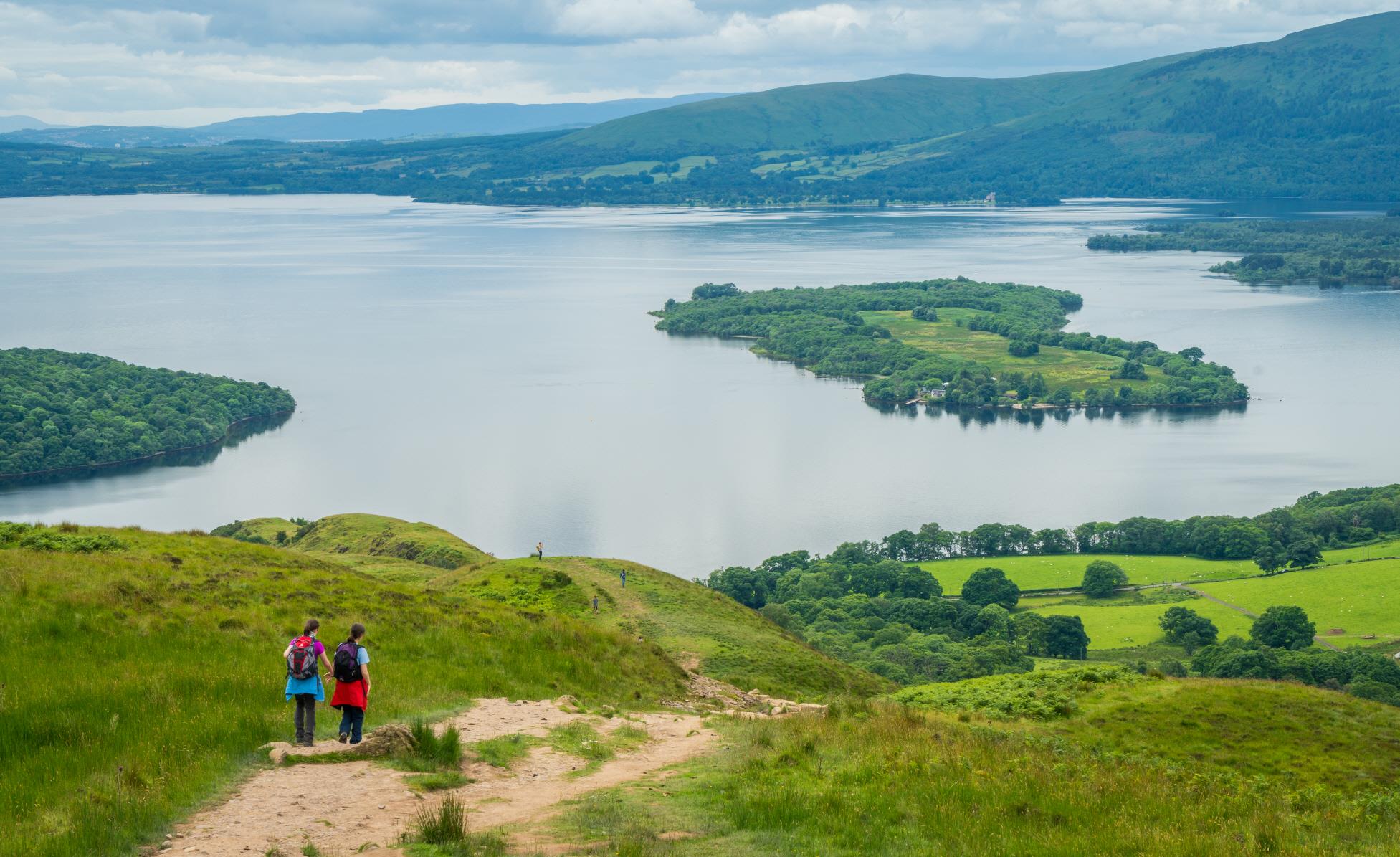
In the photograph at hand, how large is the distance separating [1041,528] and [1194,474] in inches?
898

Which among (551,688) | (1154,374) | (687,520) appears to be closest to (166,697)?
(551,688)

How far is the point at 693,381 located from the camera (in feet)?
468

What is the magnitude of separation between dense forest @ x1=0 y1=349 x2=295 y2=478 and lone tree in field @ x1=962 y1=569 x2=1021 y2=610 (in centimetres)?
7326

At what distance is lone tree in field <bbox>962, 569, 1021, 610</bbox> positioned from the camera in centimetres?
7031

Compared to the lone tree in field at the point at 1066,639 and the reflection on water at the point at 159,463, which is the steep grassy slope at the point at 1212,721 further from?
the reflection on water at the point at 159,463

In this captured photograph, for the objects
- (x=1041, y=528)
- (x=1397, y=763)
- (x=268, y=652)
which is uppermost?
(x=268, y=652)

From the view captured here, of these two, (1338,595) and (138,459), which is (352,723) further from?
(138,459)

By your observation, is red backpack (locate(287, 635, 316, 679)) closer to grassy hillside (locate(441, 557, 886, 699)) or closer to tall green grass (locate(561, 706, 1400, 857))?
tall green grass (locate(561, 706, 1400, 857))

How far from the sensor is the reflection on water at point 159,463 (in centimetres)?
9875

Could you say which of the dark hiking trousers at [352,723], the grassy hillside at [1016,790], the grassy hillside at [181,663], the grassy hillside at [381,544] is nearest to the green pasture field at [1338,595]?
the grassy hillside at [381,544]

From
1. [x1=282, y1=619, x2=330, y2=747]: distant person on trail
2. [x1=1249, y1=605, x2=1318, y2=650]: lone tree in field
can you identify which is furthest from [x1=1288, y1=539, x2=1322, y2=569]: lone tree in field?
[x1=282, y1=619, x2=330, y2=747]: distant person on trail

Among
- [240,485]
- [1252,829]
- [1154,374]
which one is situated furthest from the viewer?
[1154,374]

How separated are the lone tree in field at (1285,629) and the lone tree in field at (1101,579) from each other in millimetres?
12928

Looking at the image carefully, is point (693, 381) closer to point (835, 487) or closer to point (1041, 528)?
point (835, 487)
